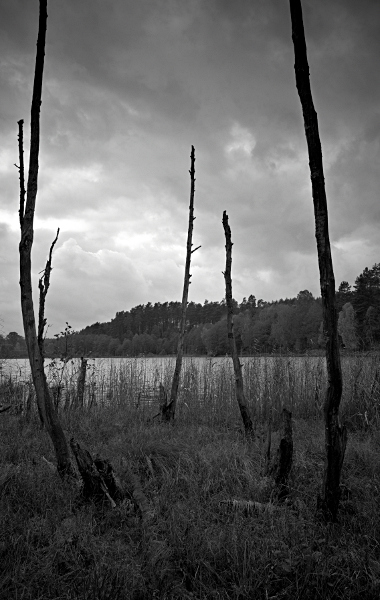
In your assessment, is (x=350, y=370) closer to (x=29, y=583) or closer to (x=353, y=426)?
(x=353, y=426)

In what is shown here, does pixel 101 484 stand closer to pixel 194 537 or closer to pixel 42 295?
A: pixel 194 537

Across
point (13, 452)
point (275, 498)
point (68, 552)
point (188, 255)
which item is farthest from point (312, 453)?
point (188, 255)

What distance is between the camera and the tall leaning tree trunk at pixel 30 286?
3912 mm

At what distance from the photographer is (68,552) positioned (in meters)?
2.41

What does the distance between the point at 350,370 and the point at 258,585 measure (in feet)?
23.9

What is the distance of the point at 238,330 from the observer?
23234mm

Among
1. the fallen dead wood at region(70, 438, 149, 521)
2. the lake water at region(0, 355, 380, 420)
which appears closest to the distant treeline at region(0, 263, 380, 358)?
the lake water at region(0, 355, 380, 420)

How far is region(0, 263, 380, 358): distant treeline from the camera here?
11.2m

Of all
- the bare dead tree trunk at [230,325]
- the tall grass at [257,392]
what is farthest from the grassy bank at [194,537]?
the tall grass at [257,392]

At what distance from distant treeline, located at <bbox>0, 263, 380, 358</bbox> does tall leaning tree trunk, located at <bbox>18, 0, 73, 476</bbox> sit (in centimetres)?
357

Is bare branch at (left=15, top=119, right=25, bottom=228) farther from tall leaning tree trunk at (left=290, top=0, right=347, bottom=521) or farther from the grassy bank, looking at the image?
tall leaning tree trunk at (left=290, top=0, right=347, bottom=521)

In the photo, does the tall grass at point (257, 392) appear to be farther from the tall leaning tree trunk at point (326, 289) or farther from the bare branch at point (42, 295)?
the tall leaning tree trunk at point (326, 289)

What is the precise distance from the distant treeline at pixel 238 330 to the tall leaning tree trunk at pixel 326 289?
2.04m

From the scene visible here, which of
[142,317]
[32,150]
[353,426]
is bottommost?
[353,426]
